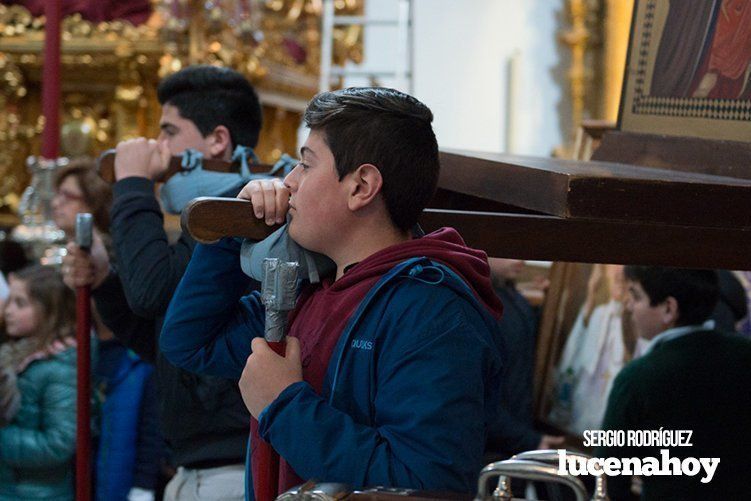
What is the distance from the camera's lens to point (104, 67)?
13.8 ft

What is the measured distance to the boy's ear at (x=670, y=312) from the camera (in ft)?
9.52

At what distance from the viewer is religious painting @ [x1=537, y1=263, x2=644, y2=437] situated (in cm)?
379

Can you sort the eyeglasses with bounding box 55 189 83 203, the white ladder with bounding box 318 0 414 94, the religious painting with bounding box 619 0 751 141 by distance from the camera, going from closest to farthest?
1. the religious painting with bounding box 619 0 751 141
2. the eyeglasses with bounding box 55 189 83 203
3. the white ladder with bounding box 318 0 414 94

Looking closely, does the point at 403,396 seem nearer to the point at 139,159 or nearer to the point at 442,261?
the point at 442,261

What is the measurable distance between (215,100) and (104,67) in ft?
4.92

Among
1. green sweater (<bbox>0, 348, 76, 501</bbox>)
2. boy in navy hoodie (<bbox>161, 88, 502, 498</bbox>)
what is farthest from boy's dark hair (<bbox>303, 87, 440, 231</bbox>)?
green sweater (<bbox>0, 348, 76, 501</bbox>)

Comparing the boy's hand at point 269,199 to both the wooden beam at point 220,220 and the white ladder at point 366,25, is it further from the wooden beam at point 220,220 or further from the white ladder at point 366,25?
the white ladder at point 366,25

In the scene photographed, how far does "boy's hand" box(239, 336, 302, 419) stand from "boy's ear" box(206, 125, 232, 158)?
1.34 metres

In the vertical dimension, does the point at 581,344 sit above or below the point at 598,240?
below

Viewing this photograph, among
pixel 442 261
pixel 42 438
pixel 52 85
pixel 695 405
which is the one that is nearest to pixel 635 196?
pixel 442 261

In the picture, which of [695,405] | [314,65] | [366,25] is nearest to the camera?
[695,405]

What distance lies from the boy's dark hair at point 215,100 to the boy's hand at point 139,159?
0.43m

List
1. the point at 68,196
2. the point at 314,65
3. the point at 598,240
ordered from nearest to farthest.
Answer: the point at 598,240, the point at 68,196, the point at 314,65

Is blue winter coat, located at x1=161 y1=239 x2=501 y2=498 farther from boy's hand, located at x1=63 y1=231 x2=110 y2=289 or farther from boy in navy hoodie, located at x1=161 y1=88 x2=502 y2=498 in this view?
boy's hand, located at x1=63 y1=231 x2=110 y2=289
